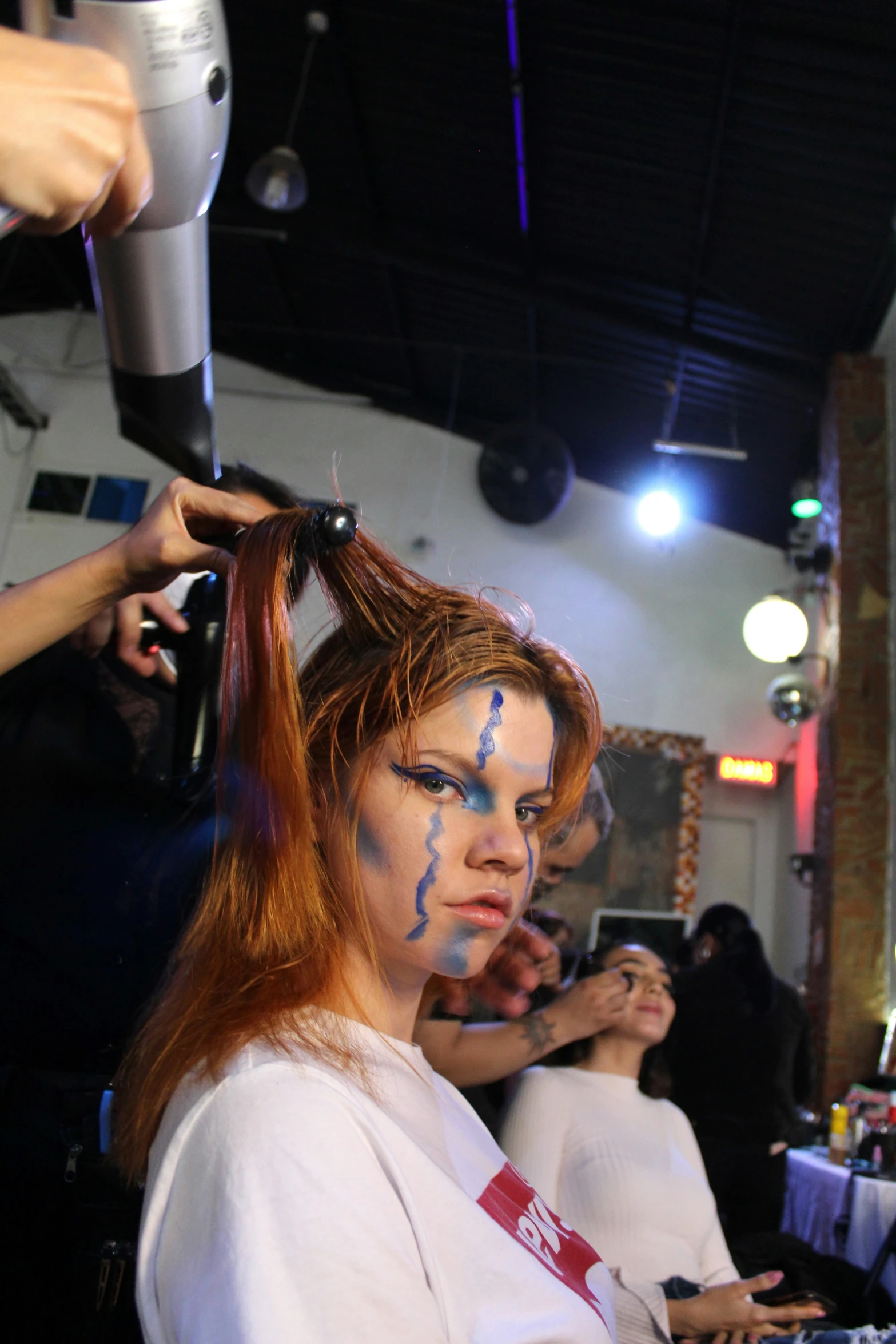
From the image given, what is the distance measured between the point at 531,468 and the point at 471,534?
74 cm

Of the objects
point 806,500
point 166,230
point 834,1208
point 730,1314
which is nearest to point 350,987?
point 730,1314

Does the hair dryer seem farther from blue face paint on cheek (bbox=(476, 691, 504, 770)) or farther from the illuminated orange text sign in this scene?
the illuminated orange text sign

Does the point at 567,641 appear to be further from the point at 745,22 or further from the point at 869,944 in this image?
Answer: the point at 745,22

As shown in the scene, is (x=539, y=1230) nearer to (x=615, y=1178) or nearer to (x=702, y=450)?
(x=615, y=1178)

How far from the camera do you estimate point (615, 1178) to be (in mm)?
1647

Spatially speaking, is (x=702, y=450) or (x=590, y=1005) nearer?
(x=590, y=1005)

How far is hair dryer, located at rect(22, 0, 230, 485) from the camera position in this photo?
1.11 meters

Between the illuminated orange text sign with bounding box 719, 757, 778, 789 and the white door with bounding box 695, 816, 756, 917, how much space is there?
284mm

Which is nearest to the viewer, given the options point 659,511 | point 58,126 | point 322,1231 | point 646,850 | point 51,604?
point 58,126

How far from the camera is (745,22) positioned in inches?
151

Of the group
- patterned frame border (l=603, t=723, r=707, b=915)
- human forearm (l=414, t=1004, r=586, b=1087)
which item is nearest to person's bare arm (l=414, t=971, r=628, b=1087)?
human forearm (l=414, t=1004, r=586, b=1087)

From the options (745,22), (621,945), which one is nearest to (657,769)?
(745,22)

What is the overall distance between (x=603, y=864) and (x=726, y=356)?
10.7 ft

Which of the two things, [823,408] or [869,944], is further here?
[823,408]
